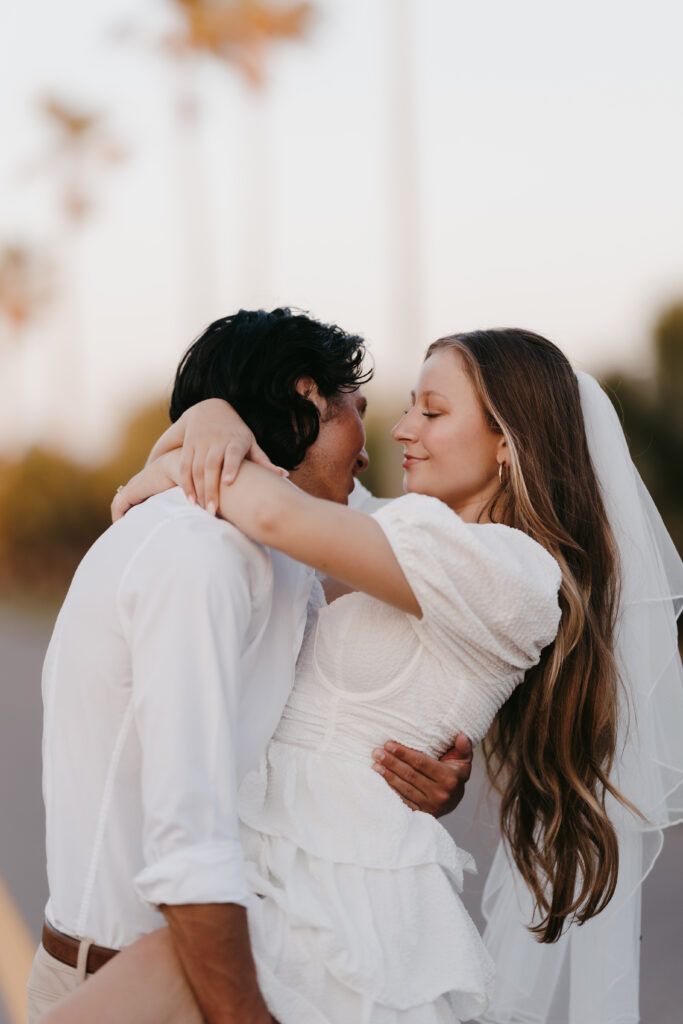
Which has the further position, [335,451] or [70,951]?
[335,451]

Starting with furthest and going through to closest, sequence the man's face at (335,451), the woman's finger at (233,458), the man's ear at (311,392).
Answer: the man's face at (335,451) < the man's ear at (311,392) < the woman's finger at (233,458)

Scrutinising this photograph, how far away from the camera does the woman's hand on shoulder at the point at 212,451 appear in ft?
8.87

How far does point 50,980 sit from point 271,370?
146 cm

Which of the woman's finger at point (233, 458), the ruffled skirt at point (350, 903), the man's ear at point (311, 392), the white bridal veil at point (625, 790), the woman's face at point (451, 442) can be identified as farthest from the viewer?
the white bridal veil at point (625, 790)

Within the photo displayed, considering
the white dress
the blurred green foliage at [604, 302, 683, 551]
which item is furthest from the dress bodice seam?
the blurred green foliage at [604, 302, 683, 551]

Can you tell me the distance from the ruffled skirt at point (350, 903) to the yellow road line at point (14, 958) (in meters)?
3.03

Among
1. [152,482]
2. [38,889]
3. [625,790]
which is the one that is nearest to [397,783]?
[152,482]

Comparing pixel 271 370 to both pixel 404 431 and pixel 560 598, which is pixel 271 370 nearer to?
pixel 404 431

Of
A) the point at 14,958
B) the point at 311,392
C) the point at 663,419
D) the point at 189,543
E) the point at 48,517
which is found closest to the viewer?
the point at 189,543

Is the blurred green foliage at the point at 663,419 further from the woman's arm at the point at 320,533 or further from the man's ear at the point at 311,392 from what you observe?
the woman's arm at the point at 320,533

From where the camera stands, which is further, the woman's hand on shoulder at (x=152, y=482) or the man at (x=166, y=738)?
the woman's hand on shoulder at (x=152, y=482)

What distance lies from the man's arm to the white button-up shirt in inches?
10.9

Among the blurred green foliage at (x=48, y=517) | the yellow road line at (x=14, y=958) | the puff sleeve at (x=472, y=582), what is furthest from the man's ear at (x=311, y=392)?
the blurred green foliage at (x=48, y=517)

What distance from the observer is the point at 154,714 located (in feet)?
7.83
